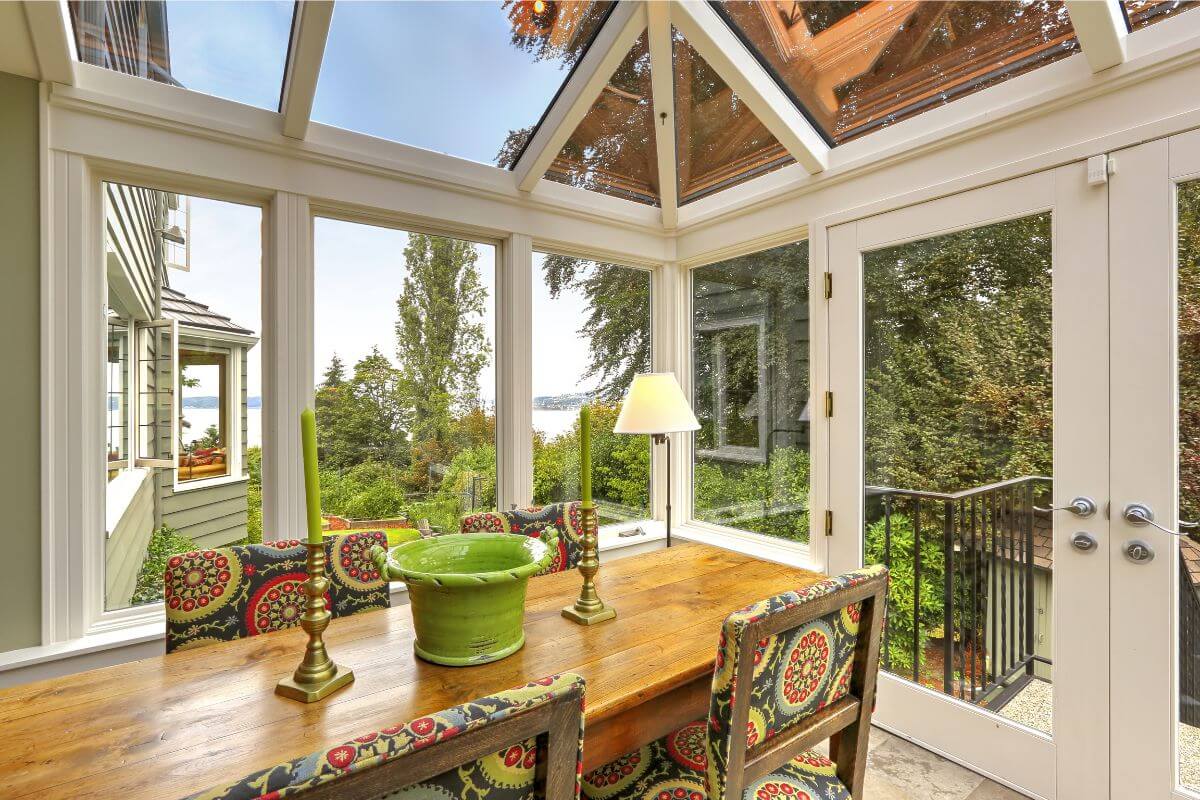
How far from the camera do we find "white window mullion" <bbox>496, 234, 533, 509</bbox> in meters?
2.76

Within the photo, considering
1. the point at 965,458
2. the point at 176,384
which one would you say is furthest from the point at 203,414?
the point at 965,458

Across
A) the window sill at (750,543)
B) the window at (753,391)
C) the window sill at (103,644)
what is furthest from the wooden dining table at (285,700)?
the window at (753,391)

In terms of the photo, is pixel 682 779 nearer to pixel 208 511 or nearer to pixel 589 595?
pixel 589 595

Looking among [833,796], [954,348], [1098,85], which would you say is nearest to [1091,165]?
[1098,85]

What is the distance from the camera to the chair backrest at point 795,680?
1.04m

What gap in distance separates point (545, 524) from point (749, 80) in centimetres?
196

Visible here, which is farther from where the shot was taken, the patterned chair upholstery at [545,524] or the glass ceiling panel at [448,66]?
the glass ceiling panel at [448,66]

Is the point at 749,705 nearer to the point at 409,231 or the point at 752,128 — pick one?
the point at 409,231

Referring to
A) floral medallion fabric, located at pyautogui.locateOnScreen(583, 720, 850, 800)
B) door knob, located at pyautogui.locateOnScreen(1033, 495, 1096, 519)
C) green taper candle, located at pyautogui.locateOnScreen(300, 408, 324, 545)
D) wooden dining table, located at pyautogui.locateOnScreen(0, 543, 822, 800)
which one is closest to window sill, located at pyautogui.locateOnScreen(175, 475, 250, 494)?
wooden dining table, located at pyautogui.locateOnScreen(0, 543, 822, 800)

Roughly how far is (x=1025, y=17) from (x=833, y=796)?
239 centimetres

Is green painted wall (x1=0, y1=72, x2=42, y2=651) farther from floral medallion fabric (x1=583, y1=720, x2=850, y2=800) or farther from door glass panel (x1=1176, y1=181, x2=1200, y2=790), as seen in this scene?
door glass panel (x1=1176, y1=181, x2=1200, y2=790)

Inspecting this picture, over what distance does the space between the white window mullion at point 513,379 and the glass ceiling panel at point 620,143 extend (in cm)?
46

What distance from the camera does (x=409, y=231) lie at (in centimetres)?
257

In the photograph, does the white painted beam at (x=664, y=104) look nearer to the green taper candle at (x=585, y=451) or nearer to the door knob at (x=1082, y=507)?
the green taper candle at (x=585, y=451)
